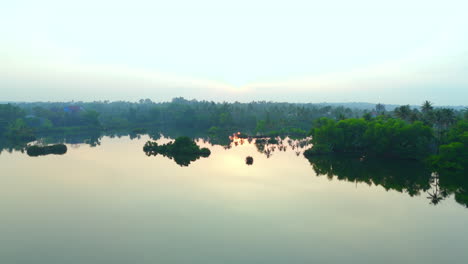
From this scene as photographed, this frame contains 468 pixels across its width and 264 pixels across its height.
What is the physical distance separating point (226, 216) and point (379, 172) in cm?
3548

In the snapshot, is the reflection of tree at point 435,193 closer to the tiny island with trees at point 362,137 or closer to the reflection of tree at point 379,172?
the reflection of tree at point 379,172

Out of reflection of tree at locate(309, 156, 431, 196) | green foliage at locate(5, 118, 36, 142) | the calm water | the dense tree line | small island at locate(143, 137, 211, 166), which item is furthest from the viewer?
the dense tree line

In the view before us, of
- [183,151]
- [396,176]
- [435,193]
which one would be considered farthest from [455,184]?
[183,151]

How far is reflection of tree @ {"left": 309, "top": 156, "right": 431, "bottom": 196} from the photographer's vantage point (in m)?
50.8

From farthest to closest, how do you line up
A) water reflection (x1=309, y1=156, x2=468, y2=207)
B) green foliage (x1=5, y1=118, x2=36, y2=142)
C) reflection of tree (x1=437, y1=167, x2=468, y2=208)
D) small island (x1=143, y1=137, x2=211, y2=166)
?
green foliage (x1=5, y1=118, x2=36, y2=142) < small island (x1=143, y1=137, x2=211, y2=166) < water reflection (x1=309, y1=156, x2=468, y2=207) < reflection of tree (x1=437, y1=167, x2=468, y2=208)

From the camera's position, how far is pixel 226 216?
37.0 m

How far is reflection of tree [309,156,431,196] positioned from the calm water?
0.19 metres

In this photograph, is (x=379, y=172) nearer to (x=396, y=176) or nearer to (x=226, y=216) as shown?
(x=396, y=176)

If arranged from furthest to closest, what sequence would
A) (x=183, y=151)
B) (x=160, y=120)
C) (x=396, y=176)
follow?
(x=160, y=120)
(x=183, y=151)
(x=396, y=176)

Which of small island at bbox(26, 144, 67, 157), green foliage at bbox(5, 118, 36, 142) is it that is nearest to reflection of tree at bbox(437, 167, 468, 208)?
small island at bbox(26, 144, 67, 157)

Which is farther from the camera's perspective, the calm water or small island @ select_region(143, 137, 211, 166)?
small island @ select_region(143, 137, 211, 166)

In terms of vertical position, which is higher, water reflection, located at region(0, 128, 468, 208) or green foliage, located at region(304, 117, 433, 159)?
green foliage, located at region(304, 117, 433, 159)

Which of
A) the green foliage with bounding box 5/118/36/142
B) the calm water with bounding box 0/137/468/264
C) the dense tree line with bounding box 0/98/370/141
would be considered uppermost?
the dense tree line with bounding box 0/98/370/141

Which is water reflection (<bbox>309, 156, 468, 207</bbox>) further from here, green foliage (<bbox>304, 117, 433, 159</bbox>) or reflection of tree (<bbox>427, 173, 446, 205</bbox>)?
green foliage (<bbox>304, 117, 433, 159</bbox>)
